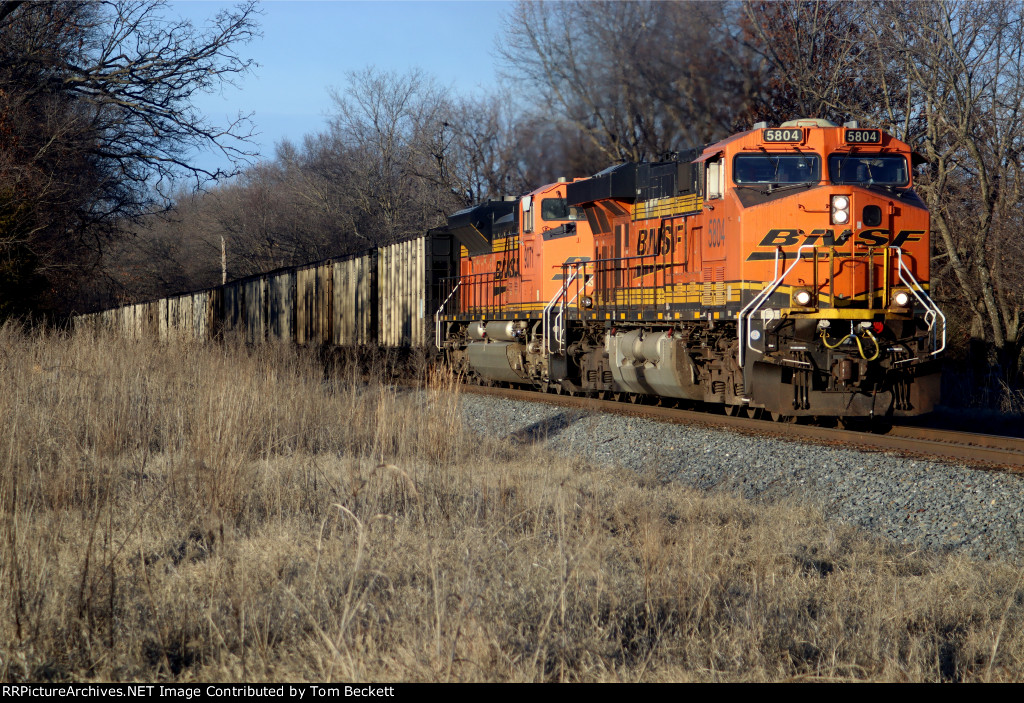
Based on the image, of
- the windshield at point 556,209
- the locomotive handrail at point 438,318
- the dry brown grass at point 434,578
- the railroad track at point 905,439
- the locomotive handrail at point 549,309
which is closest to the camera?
the dry brown grass at point 434,578

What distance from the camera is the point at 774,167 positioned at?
9711mm

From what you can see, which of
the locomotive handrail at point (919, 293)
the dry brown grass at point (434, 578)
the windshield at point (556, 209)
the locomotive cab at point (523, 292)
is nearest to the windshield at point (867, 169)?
the locomotive handrail at point (919, 293)

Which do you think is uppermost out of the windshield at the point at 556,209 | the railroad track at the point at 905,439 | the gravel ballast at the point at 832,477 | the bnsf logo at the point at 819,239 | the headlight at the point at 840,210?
the windshield at the point at 556,209

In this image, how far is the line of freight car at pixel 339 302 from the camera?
1811 cm

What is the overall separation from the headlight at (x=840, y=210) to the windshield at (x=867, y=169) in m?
0.37

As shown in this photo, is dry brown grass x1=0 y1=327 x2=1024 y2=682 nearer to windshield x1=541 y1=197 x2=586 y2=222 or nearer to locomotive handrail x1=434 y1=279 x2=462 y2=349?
windshield x1=541 y1=197 x2=586 y2=222

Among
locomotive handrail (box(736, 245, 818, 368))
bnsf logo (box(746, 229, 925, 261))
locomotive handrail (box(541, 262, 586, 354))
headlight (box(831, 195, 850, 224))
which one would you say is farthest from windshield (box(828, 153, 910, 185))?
locomotive handrail (box(541, 262, 586, 354))

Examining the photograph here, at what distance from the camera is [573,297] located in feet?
45.5

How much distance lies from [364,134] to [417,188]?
196 inches

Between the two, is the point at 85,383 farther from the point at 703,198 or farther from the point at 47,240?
the point at 47,240

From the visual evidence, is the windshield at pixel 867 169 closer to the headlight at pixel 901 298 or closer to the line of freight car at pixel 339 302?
the headlight at pixel 901 298

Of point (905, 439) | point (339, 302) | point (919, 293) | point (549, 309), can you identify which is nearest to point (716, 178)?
point (919, 293)

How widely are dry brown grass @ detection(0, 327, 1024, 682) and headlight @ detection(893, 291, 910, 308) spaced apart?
3954mm

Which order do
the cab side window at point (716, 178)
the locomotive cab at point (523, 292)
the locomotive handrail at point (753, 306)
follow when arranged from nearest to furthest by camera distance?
the locomotive handrail at point (753, 306)
the cab side window at point (716, 178)
the locomotive cab at point (523, 292)
